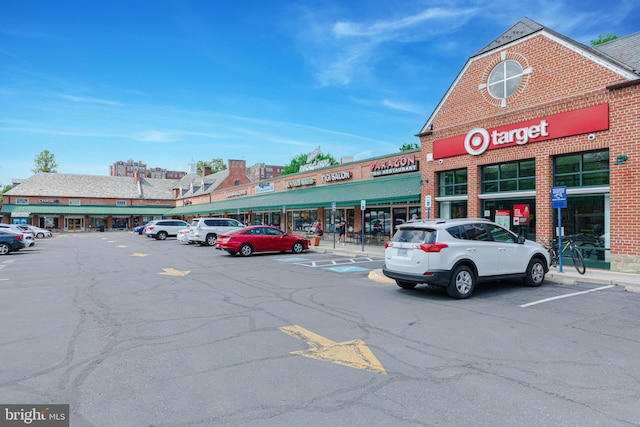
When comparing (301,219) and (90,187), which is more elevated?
(90,187)

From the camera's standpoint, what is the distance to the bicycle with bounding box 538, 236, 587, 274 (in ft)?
37.8

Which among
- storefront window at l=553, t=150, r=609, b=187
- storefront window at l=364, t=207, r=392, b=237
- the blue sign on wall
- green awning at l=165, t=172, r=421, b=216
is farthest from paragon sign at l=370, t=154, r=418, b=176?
the blue sign on wall

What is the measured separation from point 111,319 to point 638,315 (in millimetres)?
9411

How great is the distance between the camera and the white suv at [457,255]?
28.2 ft

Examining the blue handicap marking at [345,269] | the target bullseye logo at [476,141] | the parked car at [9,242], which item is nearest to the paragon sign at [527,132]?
the target bullseye logo at [476,141]

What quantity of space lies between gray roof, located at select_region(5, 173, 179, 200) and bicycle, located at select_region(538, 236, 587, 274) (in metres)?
68.7

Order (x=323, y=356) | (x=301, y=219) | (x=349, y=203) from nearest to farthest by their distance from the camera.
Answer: (x=323, y=356) < (x=349, y=203) < (x=301, y=219)

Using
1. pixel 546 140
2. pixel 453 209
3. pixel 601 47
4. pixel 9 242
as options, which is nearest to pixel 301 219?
pixel 453 209

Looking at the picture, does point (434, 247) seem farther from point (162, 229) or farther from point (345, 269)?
point (162, 229)

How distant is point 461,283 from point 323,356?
4.84 meters

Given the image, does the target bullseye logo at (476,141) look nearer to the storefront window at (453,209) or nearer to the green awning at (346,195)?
the storefront window at (453,209)

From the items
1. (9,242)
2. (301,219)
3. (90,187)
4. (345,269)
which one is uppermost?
(90,187)

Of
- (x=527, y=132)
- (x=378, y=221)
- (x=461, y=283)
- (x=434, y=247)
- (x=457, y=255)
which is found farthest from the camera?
(x=378, y=221)

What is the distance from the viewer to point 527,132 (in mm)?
14438
